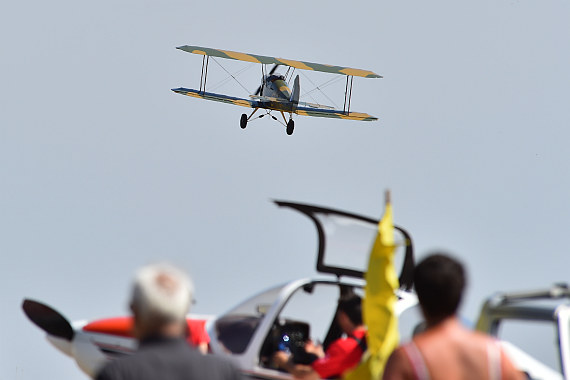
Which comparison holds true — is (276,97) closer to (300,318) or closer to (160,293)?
(300,318)

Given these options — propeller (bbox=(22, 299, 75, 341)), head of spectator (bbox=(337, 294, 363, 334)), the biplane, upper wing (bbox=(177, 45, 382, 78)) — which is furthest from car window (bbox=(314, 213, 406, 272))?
upper wing (bbox=(177, 45, 382, 78))

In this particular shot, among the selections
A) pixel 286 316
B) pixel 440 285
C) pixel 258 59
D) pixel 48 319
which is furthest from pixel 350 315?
pixel 258 59

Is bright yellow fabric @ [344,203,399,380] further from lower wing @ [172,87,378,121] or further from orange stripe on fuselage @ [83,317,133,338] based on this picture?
lower wing @ [172,87,378,121]

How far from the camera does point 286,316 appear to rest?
7.88 metres

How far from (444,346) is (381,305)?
1.40m

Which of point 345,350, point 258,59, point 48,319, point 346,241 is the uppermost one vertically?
point 258,59

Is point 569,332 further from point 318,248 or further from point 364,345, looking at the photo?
point 318,248

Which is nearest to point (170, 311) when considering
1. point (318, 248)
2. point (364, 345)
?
point (364, 345)

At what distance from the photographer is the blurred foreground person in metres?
4.06

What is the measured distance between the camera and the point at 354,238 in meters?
7.16

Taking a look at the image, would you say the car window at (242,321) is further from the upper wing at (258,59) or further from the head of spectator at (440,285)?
the upper wing at (258,59)

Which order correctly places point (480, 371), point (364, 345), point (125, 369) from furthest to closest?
point (364, 345) → point (480, 371) → point (125, 369)

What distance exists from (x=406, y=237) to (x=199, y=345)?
1.97 metres

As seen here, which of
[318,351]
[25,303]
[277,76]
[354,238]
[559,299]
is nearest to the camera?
[559,299]
